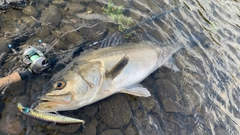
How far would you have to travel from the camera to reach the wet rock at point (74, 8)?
6286 millimetres

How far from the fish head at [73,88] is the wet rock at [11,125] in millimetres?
642

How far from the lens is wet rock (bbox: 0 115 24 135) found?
4.20m

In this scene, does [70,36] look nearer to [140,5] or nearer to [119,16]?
[119,16]

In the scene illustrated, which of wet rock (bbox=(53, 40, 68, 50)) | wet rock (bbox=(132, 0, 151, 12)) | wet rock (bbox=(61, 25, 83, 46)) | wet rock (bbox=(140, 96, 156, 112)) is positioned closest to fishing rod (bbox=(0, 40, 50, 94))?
wet rock (bbox=(53, 40, 68, 50))

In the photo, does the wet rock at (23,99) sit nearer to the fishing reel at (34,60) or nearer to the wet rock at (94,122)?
the fishing reel at (34,60)

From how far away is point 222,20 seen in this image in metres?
7.55

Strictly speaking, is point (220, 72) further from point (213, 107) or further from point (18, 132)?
point (18, 132)

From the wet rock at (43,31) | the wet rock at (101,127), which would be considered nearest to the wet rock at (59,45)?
the wet rock at (43,31)

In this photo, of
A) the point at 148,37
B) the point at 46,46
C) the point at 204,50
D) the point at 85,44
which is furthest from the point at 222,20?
the point at 46,46

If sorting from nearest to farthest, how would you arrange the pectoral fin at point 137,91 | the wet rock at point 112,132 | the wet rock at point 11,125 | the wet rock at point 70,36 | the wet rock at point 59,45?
the wet rock at point 11,125 < the wet rock at point 112,132 < the pectoral fin at point 137,91 < the wet rock at point 59,45 < the wet rock at point 70,36

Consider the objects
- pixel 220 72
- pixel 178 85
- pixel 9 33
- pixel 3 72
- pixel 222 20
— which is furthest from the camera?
pixel 222 20

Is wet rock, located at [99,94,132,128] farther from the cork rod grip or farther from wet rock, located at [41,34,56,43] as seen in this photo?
wet rock, located at [41,34,56,43]

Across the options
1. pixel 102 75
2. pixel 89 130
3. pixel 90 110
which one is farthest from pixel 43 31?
pixel 89 130

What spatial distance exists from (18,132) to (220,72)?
187 inches
